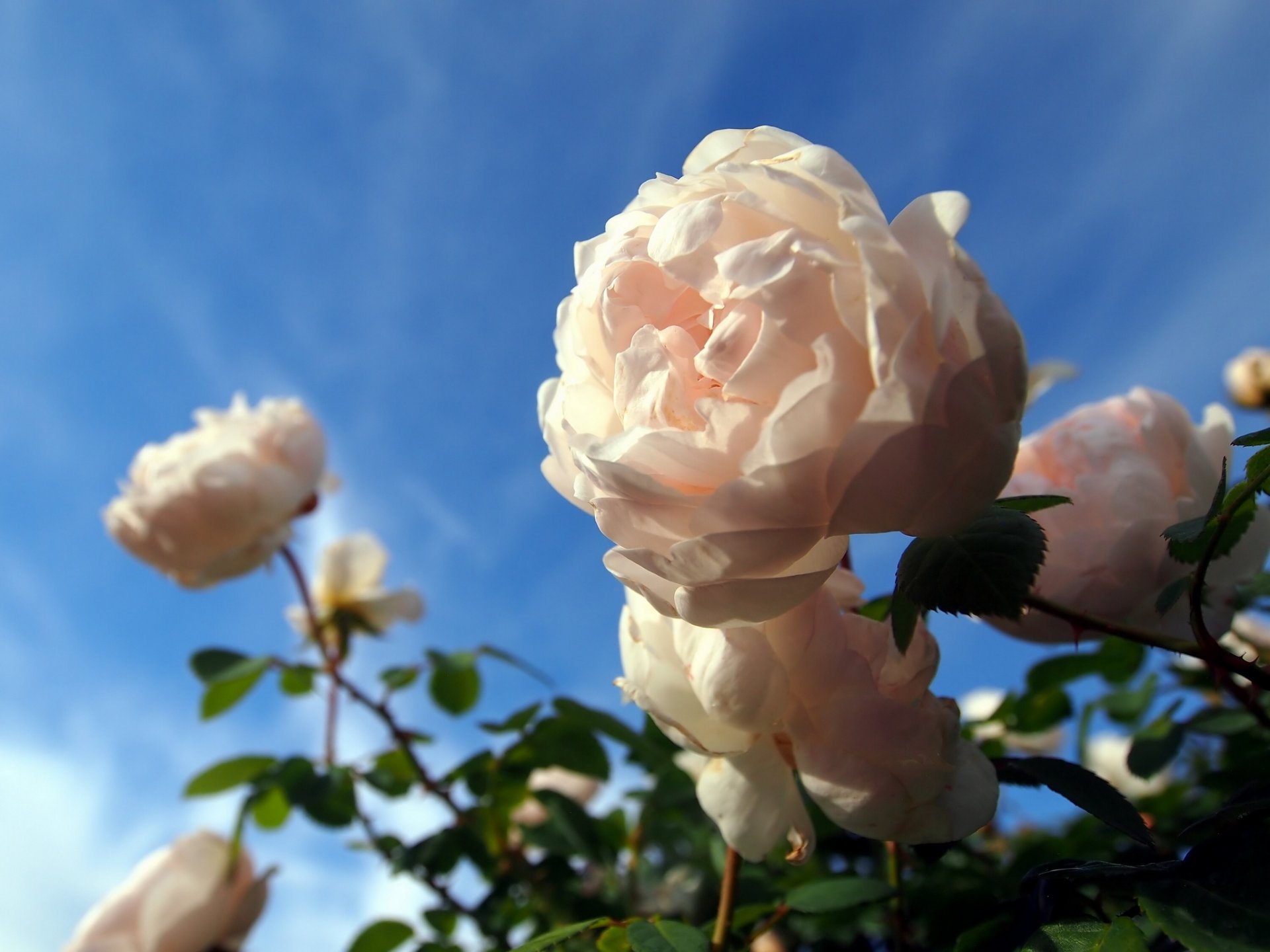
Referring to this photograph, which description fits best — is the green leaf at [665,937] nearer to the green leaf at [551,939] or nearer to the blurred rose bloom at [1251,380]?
the green leaf at [551,939]

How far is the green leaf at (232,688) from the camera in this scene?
1.45 metres

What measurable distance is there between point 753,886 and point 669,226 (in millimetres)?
936

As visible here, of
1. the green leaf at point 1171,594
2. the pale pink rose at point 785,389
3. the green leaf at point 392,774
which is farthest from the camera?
the green leaf at point 392,774

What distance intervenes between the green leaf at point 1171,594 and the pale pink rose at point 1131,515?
50mm

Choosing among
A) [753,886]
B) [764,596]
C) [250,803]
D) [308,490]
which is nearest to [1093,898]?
[764,596]

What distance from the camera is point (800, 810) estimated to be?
23.4 inches

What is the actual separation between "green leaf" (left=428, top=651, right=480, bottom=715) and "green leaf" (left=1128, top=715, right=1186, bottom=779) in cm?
96

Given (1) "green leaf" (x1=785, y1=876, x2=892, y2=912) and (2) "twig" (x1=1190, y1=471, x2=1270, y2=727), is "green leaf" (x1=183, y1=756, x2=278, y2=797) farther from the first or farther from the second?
(2) "twig" (x1=1190, y1=471, x2=1270, y2=727)

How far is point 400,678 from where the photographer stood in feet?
4.87

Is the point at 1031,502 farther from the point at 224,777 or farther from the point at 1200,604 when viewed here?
the point at 224,777

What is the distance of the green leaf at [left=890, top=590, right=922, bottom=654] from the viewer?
54 cm

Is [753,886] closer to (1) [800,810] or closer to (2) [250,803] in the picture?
(1) [800,810]

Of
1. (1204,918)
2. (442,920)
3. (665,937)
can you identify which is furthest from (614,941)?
(442,920)

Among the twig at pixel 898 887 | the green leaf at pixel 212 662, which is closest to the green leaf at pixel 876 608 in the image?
the twig at pixel 898 887
